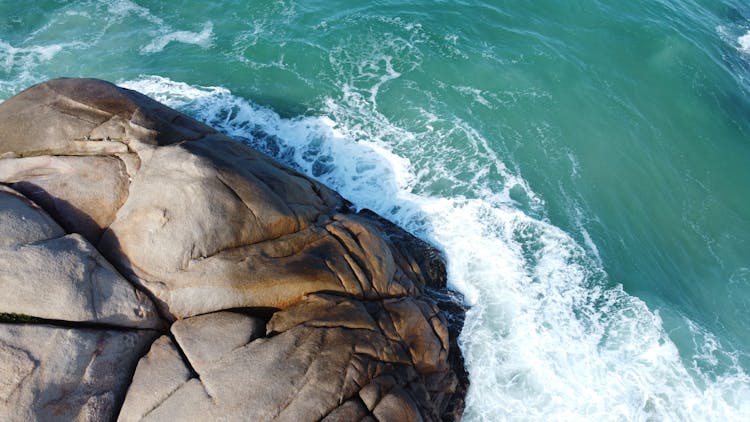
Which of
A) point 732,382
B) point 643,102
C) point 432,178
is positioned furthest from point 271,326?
point 643,102

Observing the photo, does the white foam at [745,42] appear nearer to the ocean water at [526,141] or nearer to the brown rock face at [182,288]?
the ocean water at [526,141]

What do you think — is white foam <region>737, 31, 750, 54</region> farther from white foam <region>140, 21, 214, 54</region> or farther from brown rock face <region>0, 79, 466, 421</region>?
white foam <region>140, 21, 214, 54</region>

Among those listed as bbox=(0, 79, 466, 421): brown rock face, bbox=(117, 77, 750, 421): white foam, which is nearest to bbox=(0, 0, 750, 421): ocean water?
bbox=(117, 77, 750, 421): white foam

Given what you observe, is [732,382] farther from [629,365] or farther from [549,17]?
[549,17]

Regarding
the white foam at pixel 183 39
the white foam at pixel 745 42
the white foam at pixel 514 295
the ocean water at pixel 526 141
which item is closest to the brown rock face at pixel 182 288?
the white foam at pixel 514 295

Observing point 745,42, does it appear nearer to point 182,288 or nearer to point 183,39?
point 183,39

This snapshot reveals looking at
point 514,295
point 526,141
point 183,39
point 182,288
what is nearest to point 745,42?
point 526,141
